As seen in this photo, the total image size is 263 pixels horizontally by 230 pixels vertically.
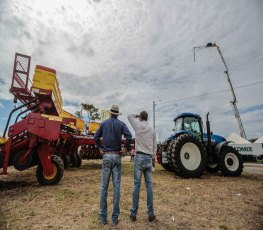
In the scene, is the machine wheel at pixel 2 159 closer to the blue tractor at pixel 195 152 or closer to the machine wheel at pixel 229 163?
the blue tractor at pixel 195 152

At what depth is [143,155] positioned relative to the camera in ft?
12.7

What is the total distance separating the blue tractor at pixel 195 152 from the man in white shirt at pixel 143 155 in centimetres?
446

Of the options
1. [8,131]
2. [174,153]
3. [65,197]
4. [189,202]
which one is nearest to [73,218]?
[65,197]

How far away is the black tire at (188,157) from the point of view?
8.24m

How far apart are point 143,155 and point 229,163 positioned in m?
7.23

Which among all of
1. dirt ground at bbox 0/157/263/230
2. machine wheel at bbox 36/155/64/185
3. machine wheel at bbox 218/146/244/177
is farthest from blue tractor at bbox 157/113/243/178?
machine wheel at bbox 36/155/64/185

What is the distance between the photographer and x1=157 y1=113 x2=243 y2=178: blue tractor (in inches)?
329

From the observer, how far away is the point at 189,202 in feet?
15.9

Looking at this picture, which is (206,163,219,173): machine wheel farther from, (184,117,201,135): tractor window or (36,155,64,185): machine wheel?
(36,155,64,185): machine wheel

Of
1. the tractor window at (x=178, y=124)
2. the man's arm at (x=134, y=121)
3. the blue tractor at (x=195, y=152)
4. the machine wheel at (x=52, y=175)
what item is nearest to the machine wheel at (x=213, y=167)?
the blue tractor at (x=195, y=152)

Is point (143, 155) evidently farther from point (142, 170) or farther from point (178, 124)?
point (178, 124)

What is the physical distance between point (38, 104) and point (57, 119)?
1259 mm

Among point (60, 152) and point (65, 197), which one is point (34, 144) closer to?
point (65, 197)

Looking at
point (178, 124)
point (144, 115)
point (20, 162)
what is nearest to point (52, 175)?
point (20, 162)
